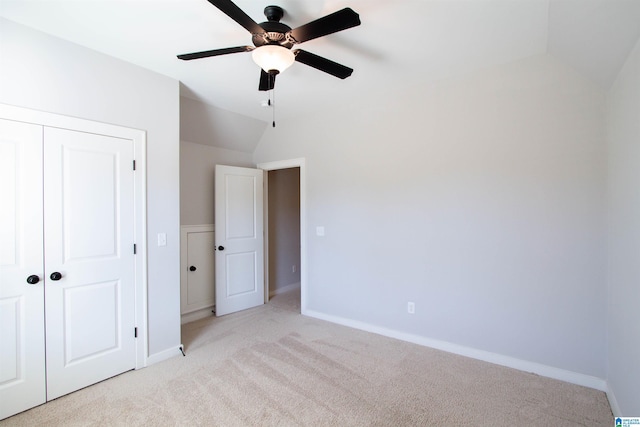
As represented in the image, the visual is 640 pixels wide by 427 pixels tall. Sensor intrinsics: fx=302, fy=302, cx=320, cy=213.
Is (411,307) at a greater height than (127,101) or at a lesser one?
lesser

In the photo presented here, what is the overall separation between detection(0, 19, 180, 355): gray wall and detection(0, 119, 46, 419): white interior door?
0.30 metres

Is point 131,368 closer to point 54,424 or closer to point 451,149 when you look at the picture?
point 54,424

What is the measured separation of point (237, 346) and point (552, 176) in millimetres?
3197

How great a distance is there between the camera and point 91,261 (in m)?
2.40

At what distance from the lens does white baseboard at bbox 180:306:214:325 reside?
3.73 metres

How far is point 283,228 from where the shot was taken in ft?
17.1

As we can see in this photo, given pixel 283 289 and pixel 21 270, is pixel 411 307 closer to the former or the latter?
pixel 283 289

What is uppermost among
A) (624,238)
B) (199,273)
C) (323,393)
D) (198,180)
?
(198,180)

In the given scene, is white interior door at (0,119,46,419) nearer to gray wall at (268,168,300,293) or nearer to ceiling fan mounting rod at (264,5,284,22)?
ceiling fan mounting rod at (264,5,284,22)

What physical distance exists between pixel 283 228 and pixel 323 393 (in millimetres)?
3234

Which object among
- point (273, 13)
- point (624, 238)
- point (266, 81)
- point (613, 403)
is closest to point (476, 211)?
point (624, 238)

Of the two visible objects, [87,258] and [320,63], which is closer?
[320,63]

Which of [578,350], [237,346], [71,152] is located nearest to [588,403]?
[578,350]

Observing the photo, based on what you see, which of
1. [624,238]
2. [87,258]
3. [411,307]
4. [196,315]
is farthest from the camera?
[196,315]
